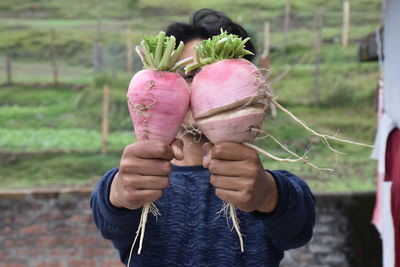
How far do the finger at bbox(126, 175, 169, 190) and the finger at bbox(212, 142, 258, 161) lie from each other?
0.13m

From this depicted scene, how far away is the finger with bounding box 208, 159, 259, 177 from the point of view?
3.74 ft

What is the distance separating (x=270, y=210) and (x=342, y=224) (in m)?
3.00

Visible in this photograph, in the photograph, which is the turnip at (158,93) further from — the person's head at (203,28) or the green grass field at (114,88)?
the green grass field at (114,88)

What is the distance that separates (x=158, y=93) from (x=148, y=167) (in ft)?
0.67

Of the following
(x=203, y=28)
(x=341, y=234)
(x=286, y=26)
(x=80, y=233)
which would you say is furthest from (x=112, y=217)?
(x=286, y=26)

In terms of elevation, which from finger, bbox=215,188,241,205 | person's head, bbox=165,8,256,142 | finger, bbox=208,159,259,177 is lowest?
finger, bbox=215,188,241,205

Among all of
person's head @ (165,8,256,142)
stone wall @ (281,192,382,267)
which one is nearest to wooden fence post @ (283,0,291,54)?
stone wall @ (281,192,382,267)

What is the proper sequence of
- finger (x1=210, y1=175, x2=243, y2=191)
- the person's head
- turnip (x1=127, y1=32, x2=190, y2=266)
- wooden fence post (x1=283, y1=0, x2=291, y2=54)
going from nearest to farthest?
finger (x1=210, y1=175, x2=243, y2=191), turnip (x1=127, y1=32, x2=190, y2=266), the person's head, wooden fence post (x1=283, y1=0, x2=291, y2=54)

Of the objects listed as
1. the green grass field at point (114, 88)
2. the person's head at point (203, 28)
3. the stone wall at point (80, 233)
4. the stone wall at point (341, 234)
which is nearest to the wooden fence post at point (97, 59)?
the green grass field at point (114, 88)

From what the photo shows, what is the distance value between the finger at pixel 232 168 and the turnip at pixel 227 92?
3.5 inches

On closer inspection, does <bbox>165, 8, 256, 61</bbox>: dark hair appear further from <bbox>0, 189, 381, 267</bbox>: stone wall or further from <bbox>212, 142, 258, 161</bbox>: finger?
<bbox>0, 189, 381, 267</bbox>: stone wall

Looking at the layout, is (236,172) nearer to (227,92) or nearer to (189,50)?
(227,92)

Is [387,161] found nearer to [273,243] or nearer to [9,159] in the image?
[273,243]

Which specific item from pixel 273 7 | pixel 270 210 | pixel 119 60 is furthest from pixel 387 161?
pixel 273 7
